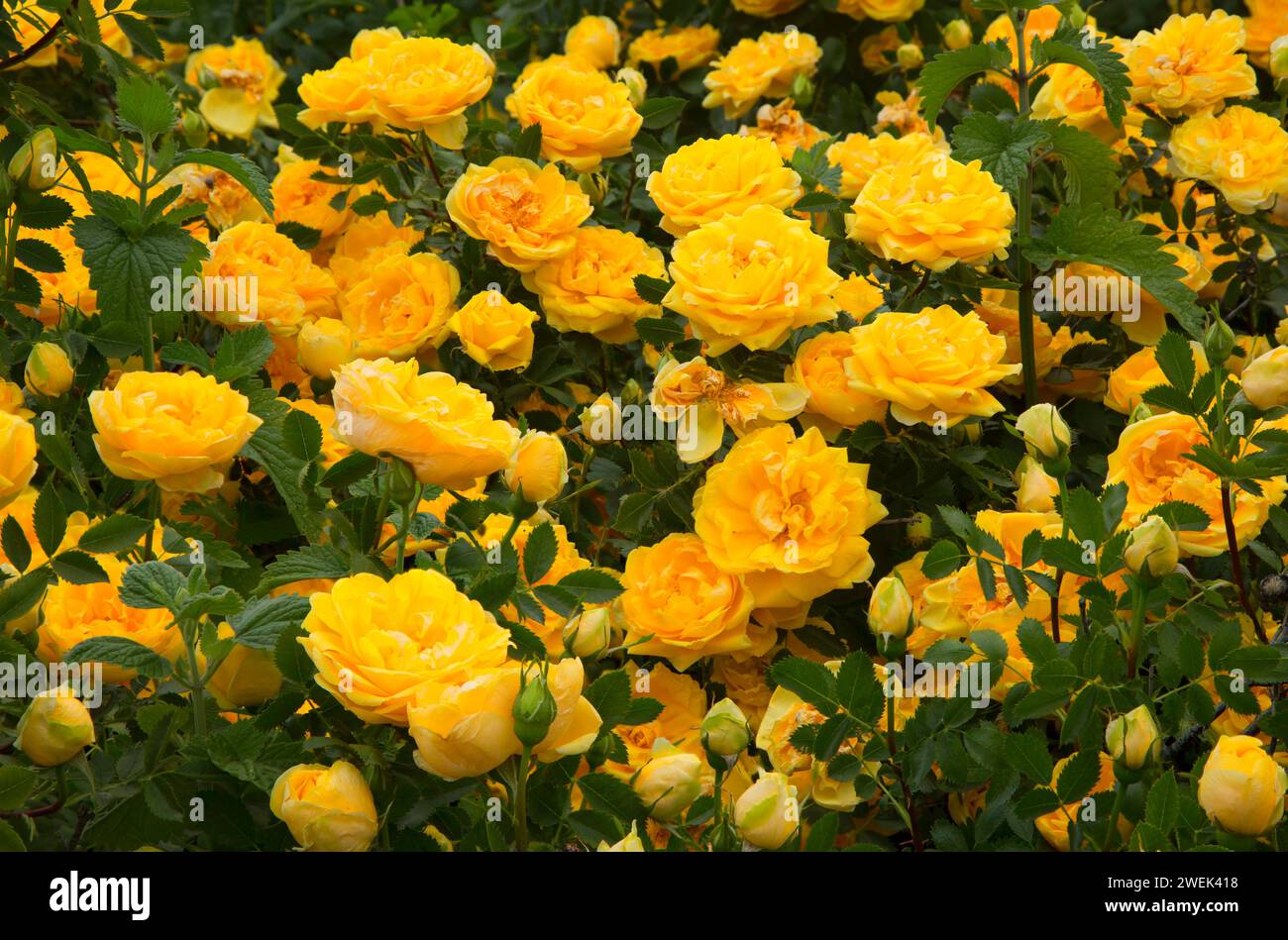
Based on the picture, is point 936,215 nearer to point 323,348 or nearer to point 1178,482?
point 1178,482

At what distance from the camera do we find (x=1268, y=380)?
124 cm

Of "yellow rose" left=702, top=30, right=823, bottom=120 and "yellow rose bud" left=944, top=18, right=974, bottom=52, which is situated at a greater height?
"yellow rose bud" left=944, top=18, right=974, bottom=52

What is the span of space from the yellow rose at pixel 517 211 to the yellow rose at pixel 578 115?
7 centimetres

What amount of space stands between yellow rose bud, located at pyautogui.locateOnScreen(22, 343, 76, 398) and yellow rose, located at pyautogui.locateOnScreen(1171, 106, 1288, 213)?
1.30 m

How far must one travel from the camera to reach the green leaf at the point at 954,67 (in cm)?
165

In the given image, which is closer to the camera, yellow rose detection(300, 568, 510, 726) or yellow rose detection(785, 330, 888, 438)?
yellow rose detection(300, 568, 510, 726)

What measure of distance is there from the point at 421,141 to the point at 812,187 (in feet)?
1.67

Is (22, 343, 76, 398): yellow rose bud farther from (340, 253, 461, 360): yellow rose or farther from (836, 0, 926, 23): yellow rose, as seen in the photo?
(836, 0, 926, 23): yellow rose

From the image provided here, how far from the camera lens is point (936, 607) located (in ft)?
4.59

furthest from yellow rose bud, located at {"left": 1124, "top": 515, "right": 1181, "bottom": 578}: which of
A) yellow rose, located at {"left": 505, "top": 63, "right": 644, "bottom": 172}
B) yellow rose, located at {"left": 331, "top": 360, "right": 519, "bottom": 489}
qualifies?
yellow rose, located at {"left": 505, "top": 63, "right": 644, "bottom": 172}

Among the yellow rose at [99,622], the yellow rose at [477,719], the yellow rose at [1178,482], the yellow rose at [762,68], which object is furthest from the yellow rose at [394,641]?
the yellow rose at [762,68]

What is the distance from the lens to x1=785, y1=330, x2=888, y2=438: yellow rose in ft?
4.85

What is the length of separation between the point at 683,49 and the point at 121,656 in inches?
69.5

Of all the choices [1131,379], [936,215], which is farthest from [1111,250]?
[936,215]
